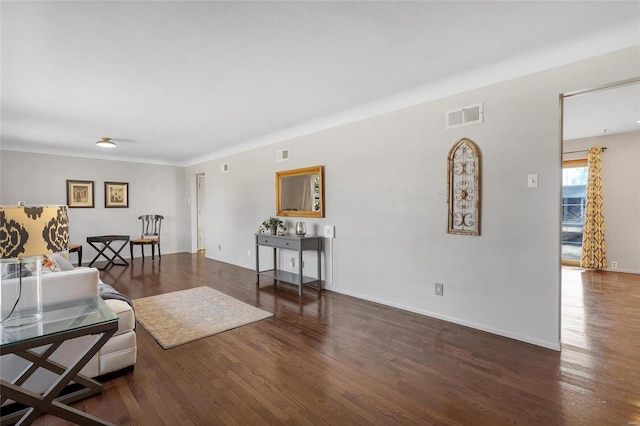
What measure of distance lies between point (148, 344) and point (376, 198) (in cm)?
278

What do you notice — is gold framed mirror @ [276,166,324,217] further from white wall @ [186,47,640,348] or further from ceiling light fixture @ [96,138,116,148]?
ceiling light fixture @ [96,138,116,148]

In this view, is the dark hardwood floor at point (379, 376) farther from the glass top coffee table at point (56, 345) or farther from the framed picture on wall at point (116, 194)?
the framed picture on wall at point (116, 194)

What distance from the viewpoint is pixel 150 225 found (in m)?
7.24

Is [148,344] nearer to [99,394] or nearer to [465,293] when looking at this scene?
[99,394]

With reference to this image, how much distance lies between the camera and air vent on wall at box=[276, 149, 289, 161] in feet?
16.1

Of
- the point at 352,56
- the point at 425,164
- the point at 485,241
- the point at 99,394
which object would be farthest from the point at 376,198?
the point at 99,394

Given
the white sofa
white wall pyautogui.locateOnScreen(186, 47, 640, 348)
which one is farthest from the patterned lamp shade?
white wall pyautogui.locateOnScreen(186, 47, 640, 348)

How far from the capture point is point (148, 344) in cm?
267

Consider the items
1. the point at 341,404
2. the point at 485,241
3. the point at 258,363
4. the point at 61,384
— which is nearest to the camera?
the point at 61,384

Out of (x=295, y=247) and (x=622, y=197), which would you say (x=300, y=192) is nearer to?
(x=295, y=247)

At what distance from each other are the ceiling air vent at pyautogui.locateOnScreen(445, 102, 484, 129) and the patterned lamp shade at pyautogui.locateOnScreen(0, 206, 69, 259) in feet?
10.5

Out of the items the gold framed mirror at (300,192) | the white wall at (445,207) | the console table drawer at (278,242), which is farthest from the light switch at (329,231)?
the console table drawer at (278,242)

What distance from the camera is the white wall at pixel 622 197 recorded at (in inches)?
206

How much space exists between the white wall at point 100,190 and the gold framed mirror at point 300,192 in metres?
4.22
